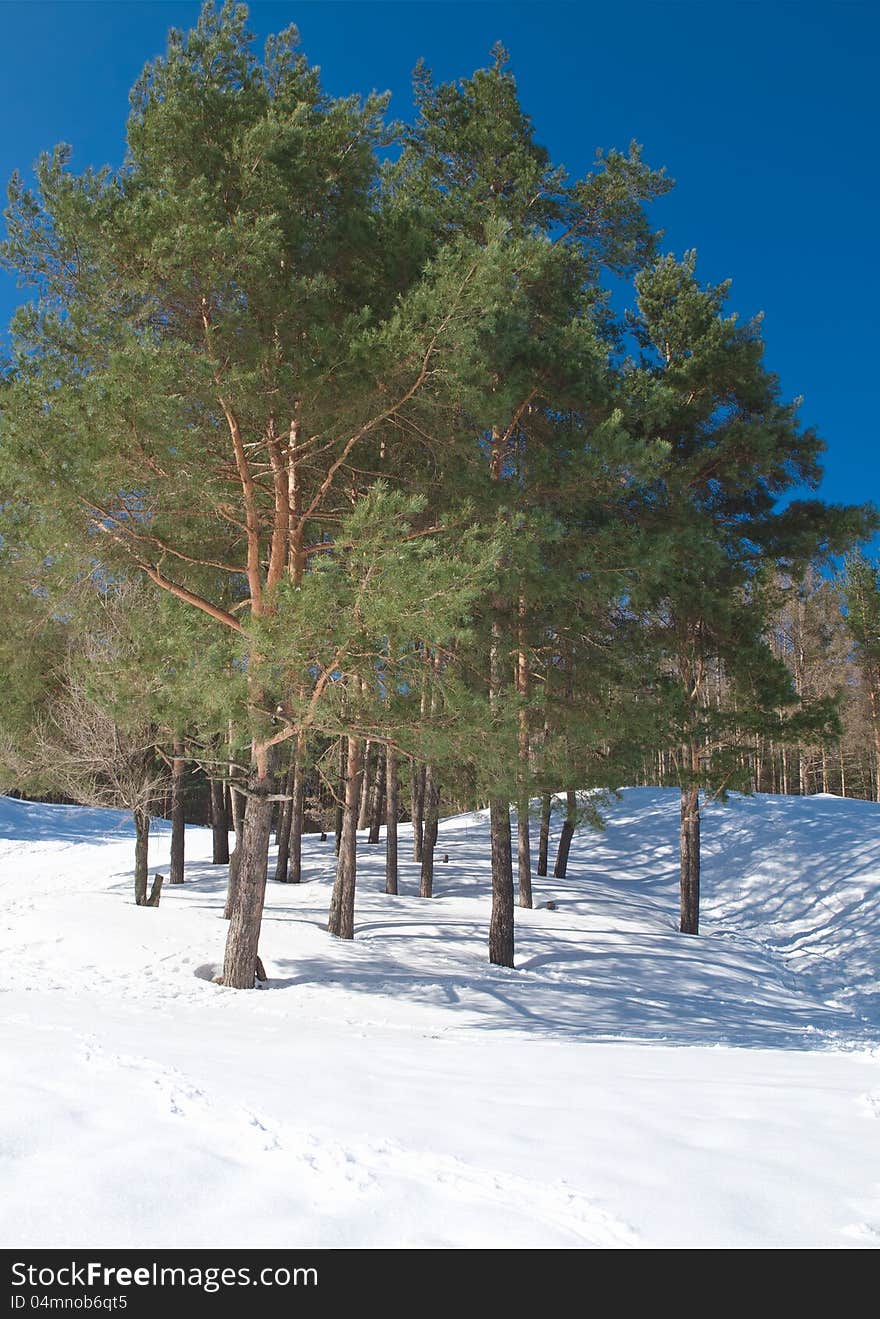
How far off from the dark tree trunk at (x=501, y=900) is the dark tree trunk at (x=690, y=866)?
5.42 m

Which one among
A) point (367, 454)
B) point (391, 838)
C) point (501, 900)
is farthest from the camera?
point (391, 838)

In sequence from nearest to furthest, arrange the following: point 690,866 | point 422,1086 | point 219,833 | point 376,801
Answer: point 422,1086 < point 690,866 < point 219,833 < point 376,801

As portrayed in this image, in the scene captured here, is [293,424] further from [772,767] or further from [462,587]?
[772,767]

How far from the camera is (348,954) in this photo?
462 inches

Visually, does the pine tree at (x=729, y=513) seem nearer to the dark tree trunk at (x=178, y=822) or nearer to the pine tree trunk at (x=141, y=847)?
the pine tree trunk at (x=141, y=847)

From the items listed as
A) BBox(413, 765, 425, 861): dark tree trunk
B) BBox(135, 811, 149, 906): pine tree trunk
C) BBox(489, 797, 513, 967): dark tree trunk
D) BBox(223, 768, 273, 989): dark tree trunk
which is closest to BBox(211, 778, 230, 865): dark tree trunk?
BBox(413, 765, 425, 861): dark tree trunk

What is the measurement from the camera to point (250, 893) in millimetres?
9773

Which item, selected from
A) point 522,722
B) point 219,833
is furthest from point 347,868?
point 219,833

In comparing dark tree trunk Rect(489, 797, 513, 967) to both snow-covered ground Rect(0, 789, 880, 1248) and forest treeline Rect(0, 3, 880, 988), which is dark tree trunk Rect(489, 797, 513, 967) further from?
snow-covered ground Rect(0, 789, 880, 1248)

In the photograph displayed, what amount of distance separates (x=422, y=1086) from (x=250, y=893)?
541 centimetres

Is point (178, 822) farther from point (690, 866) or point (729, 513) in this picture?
point (729, 513)

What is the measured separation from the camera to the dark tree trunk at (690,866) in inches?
638
